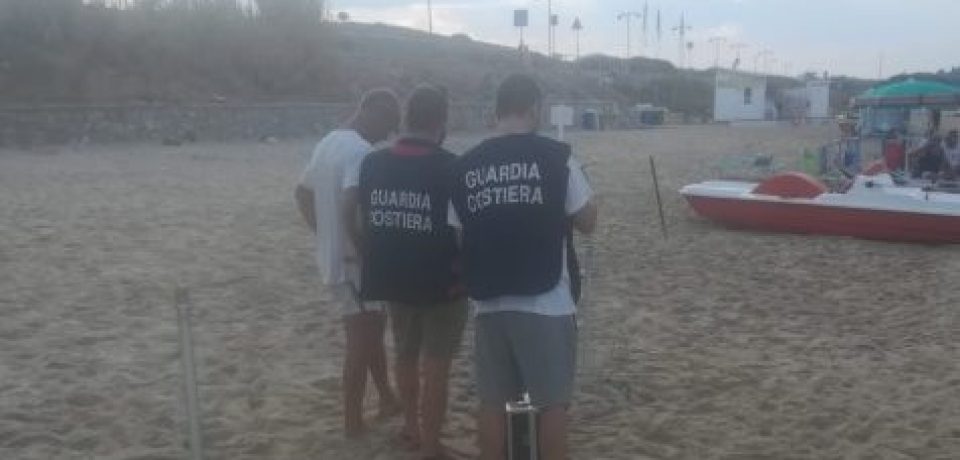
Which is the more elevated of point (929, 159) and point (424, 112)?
point (424, 112)

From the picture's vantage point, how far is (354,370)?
4562 millimetres

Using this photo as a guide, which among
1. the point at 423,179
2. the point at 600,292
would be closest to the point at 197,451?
the point at 423,179

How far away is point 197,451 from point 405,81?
43759 mm

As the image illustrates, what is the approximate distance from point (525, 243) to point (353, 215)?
125 centimetres

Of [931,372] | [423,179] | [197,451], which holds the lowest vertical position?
[931,372]

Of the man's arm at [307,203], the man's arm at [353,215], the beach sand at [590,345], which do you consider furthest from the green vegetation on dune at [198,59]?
the man's arm at [353,215]

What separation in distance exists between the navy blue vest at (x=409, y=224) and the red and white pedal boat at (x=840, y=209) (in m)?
8.66

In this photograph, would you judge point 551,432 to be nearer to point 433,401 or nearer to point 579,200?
point 579,200

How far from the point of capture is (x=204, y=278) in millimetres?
8898

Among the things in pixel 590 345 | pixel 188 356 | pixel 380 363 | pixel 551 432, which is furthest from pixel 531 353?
pixel 590 345

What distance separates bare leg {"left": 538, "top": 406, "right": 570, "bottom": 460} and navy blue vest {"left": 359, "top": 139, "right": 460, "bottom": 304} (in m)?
0.81

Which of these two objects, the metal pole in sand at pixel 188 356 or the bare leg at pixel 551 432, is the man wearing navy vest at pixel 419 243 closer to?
the bare leg at pixel 551 432

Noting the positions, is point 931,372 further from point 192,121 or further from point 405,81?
point 405,81

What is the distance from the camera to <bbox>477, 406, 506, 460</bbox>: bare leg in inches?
138
